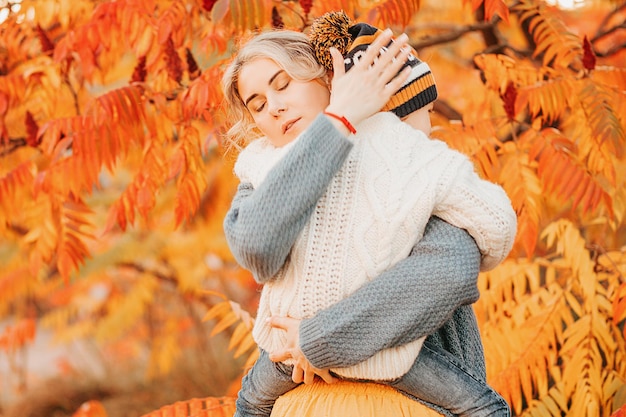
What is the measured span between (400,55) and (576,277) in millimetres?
1943

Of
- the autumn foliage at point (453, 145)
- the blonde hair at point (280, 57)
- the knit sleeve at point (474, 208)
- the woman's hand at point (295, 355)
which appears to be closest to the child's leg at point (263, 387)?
the woman's hand at point (295, 355)

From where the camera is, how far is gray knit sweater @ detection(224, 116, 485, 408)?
5.39ft

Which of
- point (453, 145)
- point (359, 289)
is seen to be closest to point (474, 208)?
point (359, 289)

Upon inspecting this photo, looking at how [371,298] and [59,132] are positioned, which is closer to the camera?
[371,298]

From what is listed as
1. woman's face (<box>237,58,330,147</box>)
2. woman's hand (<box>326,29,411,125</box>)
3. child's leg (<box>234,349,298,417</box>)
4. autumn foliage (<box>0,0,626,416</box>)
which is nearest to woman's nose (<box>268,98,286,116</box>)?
woman's face (<box>237,58,330,147</box>)

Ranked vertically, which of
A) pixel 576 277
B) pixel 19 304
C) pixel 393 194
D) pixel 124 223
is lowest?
pixel 19 304

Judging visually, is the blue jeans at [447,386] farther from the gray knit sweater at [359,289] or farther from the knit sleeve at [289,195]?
the knit sleeve at [289,195]

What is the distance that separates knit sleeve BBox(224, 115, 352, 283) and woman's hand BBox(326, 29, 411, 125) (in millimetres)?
83

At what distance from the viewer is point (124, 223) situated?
340 cm

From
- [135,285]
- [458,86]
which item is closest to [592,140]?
[458,86]

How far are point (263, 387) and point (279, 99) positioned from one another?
2.51ft

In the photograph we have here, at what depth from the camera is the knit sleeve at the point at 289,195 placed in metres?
1.64

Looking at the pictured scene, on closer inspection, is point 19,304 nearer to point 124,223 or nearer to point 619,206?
point 124,223

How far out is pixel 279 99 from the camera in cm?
191
